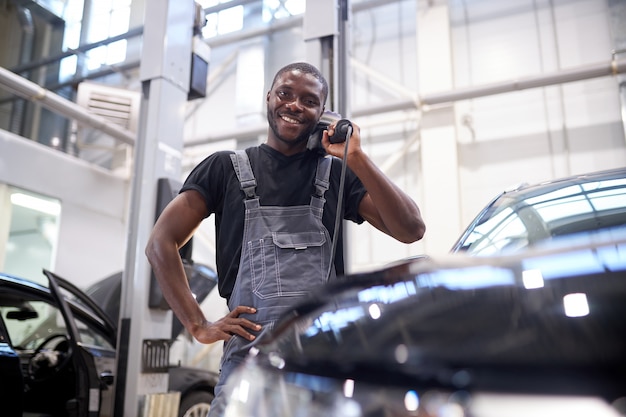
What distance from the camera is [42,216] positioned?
25.2ft

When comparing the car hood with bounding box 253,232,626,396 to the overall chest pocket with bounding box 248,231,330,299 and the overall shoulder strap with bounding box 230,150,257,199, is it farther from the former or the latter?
the overall shoulder strap with bounding box 230,150,257,199

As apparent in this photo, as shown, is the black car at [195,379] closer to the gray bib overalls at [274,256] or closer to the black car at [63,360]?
the black car at [63,360]

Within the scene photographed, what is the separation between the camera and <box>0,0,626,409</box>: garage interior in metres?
6.66

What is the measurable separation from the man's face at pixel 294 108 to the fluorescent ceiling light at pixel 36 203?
638 cm

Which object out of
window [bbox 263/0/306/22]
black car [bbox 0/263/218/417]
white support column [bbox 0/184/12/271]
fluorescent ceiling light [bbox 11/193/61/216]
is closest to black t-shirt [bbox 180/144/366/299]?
black car [bbox 0/263/218/417]

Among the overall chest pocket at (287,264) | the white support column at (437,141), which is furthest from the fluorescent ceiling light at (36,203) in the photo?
the overall chest pocket at (287,264)

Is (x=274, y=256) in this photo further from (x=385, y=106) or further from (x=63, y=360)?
(x=385, y=106)

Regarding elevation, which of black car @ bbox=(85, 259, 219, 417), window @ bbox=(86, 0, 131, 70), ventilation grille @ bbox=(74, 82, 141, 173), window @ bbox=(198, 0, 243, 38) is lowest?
black car @ bbox=(85, 259, 219, 417)

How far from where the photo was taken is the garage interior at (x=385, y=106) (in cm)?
666

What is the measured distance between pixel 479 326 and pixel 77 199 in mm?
8204

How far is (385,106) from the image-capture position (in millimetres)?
7414

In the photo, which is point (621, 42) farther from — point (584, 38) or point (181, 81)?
point (181, 81)

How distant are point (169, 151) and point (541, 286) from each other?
121 inches

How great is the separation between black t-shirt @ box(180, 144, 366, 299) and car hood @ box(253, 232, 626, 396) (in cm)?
78
